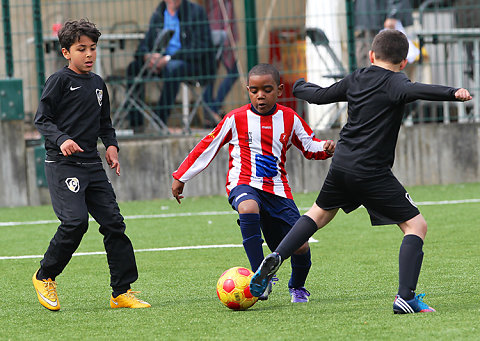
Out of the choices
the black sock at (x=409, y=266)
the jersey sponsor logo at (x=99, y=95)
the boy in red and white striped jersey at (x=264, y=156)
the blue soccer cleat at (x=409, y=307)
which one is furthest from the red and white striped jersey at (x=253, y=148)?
the blue soccer cleat at (x=409, y=307)

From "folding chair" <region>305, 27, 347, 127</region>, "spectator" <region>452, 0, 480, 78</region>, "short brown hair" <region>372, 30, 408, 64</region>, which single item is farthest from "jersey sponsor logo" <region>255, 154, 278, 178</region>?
"spectator" <region>452, 0, 480, 78</region>

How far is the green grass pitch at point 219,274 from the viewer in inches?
177

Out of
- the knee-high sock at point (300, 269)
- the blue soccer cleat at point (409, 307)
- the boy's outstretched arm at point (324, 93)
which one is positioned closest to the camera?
the blue soccer cleat at point (409, 307)

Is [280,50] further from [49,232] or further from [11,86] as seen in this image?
[49,232]

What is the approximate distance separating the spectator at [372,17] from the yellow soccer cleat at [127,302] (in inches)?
272

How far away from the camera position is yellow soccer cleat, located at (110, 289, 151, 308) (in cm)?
536

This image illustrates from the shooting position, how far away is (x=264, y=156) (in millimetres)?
5672

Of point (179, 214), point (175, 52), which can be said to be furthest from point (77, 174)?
point (175, 52)

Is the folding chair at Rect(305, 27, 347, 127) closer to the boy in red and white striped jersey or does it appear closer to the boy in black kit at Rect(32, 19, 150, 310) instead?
the boy in red and white striped jersey

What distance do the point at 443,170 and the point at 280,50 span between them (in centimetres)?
252

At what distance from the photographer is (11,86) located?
11.3 m

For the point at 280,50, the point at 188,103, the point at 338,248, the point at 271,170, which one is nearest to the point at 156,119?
the point at 188,103

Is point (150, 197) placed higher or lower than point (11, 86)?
lower

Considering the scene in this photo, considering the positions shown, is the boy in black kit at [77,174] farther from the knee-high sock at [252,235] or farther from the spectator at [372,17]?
the spectator at [372,17]
